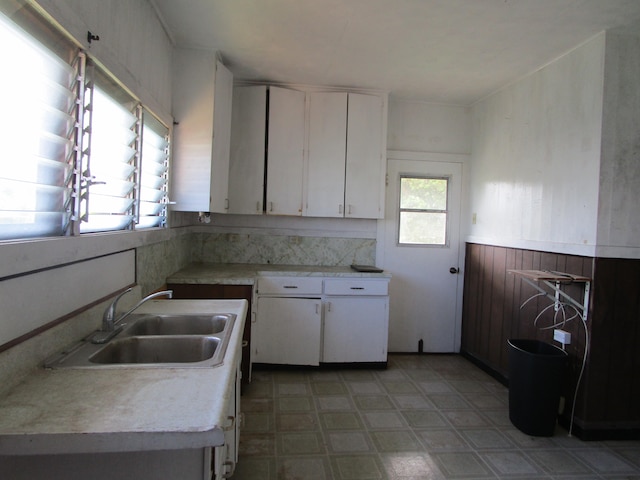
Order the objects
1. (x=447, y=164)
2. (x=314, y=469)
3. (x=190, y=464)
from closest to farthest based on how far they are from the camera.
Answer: (x=190, y=464)
(x=314, y=469)
(x=447, y=164)

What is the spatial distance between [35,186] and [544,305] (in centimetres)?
320

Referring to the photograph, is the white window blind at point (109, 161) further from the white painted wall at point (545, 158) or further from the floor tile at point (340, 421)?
the white painted wall at point (545, 158)

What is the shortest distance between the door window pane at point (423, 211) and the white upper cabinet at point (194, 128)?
6.80 feet

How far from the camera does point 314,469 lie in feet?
7.14

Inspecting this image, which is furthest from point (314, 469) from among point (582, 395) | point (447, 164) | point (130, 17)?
point (447, 164)

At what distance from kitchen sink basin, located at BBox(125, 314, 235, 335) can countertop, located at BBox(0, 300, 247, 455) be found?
651 mm

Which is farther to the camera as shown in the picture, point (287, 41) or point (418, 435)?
point (287, 41)

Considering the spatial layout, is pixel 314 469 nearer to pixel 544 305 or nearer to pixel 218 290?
pixel 218 290

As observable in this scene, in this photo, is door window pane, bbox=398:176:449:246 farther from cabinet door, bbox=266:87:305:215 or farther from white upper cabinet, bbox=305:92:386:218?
cabinet door, bbox=266:87:305:215

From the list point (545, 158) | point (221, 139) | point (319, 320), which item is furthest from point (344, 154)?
point (545, 158)

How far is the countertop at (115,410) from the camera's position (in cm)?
89

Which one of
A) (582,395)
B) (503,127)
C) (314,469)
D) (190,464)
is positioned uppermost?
(503,127)

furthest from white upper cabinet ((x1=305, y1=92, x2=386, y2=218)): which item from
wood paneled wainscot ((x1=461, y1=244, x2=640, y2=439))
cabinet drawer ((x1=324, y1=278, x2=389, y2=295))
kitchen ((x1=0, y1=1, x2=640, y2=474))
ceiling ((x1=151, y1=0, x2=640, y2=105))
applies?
wood paneled wainscot ((x1=461, y1=244, x2=640, y2=439))

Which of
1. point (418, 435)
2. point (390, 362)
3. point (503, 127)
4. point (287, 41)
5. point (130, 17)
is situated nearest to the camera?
point (130, 17)
